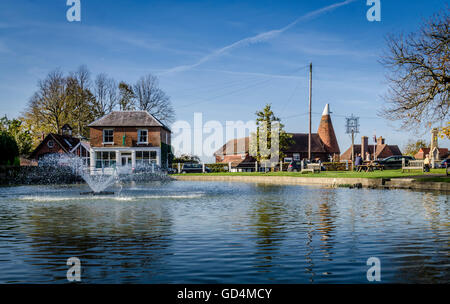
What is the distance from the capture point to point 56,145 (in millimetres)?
56719

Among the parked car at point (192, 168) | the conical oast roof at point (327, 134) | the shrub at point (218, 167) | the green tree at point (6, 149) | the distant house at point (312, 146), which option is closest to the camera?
the green tree at point (6, 149)

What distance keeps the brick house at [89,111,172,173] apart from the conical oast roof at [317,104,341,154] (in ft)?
144

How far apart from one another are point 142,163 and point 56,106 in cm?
1796

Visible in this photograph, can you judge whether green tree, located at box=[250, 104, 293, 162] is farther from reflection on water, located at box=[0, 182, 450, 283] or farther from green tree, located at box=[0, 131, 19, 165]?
reflection on water, located at box=[0, 182, 450, 283]

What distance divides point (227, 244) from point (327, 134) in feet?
265

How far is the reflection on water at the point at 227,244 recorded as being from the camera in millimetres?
6145

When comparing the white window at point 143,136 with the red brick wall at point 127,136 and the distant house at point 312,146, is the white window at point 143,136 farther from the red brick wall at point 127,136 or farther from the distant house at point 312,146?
the distant house at point 312,146

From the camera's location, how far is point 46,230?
34.1 feet

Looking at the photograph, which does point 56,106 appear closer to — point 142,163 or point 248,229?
point 142,163

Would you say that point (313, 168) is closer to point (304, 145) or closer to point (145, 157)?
point (145, 157)

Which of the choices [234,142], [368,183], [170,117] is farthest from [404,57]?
[234,142]

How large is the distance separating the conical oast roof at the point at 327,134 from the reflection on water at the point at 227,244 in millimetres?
71447

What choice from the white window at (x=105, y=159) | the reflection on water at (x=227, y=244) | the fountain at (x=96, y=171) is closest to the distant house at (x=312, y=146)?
the white window at (x=105, y=159)

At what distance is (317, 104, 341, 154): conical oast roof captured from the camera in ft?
278
